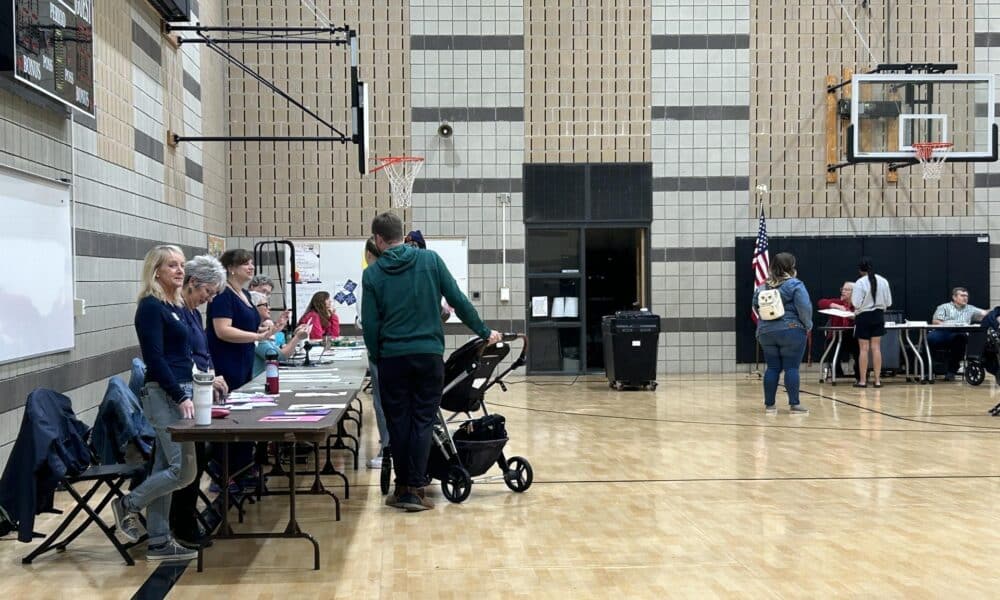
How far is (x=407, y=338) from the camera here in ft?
18.9

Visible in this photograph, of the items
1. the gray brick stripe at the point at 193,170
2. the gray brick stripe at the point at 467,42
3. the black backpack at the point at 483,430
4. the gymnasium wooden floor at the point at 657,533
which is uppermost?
the gray brick stripe at the point at 467,42

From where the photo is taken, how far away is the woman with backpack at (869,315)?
1234cm

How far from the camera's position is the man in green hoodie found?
5.77m

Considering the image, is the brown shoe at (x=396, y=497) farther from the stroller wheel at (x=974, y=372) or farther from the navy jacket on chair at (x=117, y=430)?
the stroller wheel at (x=974, y=372)

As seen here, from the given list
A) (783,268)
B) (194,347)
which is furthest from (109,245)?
(783,268)

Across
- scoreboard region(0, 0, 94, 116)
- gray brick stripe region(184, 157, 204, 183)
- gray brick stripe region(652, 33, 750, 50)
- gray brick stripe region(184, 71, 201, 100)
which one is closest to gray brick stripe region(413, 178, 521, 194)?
gray brick stripe region(652, 33, 750, 50)

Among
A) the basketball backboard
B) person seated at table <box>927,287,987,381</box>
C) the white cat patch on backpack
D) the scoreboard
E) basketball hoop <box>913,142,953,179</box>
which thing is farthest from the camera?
person seated at table <box>927,287,987,381</box>

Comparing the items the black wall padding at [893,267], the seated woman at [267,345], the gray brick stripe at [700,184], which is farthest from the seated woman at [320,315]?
the black wall padding at [893,267]

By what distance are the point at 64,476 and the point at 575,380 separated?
31.8 ft

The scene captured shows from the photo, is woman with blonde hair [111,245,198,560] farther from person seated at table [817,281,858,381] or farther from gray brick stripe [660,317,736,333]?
gray brick stripe [660,317,736,333]

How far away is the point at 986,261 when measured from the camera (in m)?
14.4

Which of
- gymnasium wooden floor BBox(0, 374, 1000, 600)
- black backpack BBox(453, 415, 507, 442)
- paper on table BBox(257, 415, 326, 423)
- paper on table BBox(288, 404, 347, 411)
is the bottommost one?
gymnasium wooden floor BBox(0, 374, 1000, 600)

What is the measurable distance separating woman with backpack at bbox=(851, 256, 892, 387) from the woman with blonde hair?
380 inches

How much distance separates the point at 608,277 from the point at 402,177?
11.0ft
